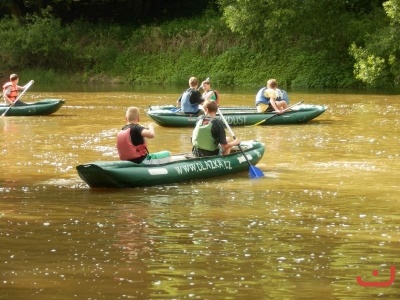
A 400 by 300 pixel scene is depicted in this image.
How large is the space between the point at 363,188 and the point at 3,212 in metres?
4.55

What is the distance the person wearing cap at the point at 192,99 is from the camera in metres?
20.5

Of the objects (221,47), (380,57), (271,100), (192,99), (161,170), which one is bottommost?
(161,170)

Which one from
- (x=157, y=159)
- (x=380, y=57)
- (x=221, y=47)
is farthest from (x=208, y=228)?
(x=221, y=47)

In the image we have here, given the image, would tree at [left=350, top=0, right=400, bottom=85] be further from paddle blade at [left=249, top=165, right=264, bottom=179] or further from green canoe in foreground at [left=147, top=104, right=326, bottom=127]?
paddle blade at [left=249, top=165, right=264, bottom=179]

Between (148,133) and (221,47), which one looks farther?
(221,47)

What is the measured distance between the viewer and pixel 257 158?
47.3 feet

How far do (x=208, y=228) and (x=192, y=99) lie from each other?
10754mm

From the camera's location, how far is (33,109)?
78.7 feet

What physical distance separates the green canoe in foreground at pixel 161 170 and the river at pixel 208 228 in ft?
0.43

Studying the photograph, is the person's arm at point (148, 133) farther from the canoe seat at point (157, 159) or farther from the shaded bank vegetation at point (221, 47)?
the shaded bank vegetation at point (221, 47)

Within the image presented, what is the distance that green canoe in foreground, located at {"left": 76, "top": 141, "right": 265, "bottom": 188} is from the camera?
12.2 metres

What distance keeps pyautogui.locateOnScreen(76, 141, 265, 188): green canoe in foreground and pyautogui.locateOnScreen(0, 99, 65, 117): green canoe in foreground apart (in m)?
10.6

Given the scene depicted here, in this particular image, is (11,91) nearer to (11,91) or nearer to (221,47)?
(11,91)

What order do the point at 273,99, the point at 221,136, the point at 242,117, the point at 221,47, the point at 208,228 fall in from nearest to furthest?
the point at 208,228, the point at 221,136, the point at 242,117, the point at 273,99, the point at 221,47
